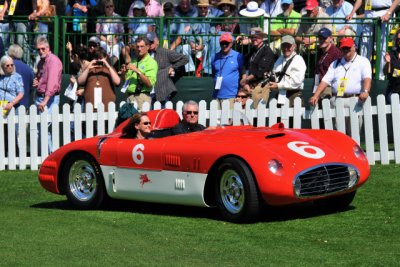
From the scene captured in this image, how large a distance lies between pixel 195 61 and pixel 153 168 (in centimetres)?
727

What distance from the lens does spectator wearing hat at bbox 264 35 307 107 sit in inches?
672

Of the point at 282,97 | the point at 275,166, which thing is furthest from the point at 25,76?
the point at 275,166

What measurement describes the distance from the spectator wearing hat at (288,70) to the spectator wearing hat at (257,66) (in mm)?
294

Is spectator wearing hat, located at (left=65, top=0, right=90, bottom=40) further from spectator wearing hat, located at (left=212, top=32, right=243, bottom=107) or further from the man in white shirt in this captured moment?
the man in white shirt

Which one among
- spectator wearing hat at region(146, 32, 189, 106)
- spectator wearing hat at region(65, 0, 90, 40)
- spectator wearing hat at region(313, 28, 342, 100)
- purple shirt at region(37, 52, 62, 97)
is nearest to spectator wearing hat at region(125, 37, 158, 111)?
spectator wearing hat at region(146, 32, 189, 106)

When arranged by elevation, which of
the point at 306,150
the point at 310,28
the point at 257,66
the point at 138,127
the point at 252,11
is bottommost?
the point at 306,150

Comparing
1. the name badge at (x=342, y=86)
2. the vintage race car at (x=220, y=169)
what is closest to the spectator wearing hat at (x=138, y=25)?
the name badge at (x=342, y=86)

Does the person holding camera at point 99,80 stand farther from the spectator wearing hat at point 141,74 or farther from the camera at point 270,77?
Result: the camera at point 270,77

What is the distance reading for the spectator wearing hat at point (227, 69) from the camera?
58.0 ft

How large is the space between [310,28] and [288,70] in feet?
7.57

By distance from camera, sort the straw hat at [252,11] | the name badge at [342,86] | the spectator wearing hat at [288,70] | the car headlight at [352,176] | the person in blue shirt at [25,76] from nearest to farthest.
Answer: the car headlight at [352,176] → the name badge at [342,86] → the spectator wearing hat at [288,70] → the person in blue shirt at [25,76] → the straw hat at [252,11]

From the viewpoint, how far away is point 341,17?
19156mm

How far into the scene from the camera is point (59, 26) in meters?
20.3

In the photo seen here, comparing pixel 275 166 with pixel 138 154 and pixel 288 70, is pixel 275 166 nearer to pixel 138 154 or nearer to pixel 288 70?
pixel 138 154
